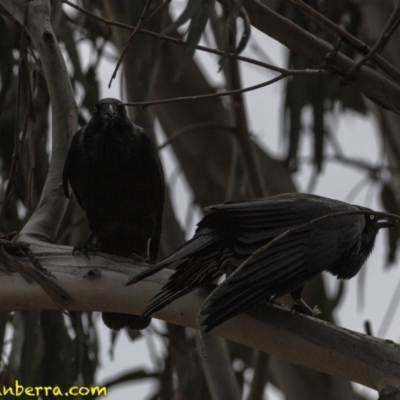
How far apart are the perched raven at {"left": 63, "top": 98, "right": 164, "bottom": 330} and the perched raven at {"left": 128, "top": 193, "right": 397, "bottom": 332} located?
716mm

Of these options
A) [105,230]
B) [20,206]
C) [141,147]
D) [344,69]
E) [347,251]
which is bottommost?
[347,251]

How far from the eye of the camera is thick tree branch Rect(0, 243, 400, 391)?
196 cm

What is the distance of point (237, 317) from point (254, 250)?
6.2 inches

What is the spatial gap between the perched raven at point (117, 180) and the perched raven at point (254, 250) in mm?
716

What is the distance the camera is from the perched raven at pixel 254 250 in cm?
197

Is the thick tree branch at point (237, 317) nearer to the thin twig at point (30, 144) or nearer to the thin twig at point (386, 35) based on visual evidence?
the thin twig at point (30, 144)

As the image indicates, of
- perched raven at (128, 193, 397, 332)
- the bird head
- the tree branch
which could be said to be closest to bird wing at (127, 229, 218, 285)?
perched raven at (128, 193, 397, 332)

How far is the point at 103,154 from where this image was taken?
2.88m

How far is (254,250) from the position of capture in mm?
2074

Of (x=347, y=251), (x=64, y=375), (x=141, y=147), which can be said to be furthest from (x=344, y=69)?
(x=64, y=375)

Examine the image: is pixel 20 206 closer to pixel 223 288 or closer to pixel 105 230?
pixel 105 230

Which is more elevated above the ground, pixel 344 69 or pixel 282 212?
pixel 344 69

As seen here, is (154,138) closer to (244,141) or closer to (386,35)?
(244,141)

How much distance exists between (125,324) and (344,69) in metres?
1.03
